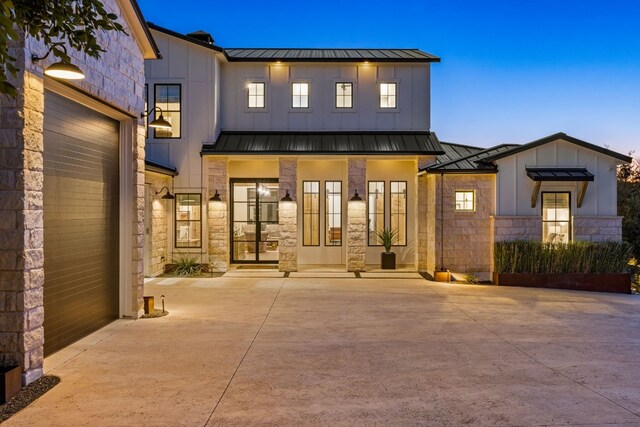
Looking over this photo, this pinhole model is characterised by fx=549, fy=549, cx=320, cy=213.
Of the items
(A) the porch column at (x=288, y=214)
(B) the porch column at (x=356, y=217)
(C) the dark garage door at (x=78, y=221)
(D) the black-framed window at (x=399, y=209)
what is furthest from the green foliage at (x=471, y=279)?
(C) the dark garage door at (x=78, y=221)

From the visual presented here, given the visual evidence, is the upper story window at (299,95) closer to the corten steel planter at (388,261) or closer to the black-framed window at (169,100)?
the black-framed window at (169,100)

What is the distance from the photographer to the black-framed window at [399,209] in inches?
720

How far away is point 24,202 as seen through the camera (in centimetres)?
573

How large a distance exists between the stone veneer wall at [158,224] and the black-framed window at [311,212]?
14.7 feet

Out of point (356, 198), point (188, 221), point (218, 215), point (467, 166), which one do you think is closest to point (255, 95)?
point (218, 215)

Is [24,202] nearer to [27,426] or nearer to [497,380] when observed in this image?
[27,426]

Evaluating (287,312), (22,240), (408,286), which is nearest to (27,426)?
(22,240)

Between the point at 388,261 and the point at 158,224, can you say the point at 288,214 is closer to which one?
the point at 388,261

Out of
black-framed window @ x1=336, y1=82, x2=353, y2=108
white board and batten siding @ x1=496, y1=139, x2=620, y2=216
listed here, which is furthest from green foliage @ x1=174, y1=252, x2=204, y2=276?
white board and batten siding @ x1=496, y1=139, x2=620, y2=216

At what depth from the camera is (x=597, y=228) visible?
14984 millimetres

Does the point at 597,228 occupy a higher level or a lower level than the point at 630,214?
lower

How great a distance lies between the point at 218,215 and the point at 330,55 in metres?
6.61

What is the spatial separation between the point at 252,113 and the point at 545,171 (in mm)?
8998

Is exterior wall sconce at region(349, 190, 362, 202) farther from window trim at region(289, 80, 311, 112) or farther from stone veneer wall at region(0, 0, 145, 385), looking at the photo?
stone veneer wall at region(0, 0, 145, 385)
